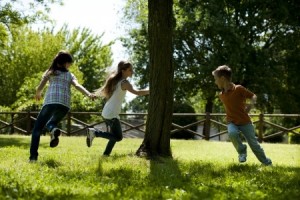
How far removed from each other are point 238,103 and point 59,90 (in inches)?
111

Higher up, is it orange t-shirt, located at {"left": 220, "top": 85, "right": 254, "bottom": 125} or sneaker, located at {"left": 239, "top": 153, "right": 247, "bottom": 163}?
orange t-shirt, located at {"left": 220, "top": 85, "right": 254, "bottom": 125}

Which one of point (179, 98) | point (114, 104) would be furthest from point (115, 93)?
point (179, 98)

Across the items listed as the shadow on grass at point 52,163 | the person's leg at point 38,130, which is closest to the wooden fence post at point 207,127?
the shadow on grass at point 52,163

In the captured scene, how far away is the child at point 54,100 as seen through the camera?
6879mm

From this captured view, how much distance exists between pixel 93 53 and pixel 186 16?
77.6 ft

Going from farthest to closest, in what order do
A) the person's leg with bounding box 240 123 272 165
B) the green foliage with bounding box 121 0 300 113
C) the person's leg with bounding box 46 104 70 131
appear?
the green foliage with bounding box 121 0 300 113 → the person's leg with bounding box 240 123 272 165 → the person's leg with bounding box 46 104 70 131

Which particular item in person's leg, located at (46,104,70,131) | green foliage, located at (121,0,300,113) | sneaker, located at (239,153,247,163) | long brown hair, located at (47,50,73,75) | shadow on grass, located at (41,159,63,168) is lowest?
shadow on grass, located at (41,159,63,168)

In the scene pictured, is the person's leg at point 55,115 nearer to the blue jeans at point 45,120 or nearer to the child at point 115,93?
the blue jeans at point 45,120

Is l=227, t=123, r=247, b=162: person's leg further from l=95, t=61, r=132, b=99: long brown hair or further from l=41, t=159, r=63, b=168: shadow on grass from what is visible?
l=41, t=159, r=63, b=168: shadow on grass

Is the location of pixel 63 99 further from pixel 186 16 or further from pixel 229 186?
pixel 186 16

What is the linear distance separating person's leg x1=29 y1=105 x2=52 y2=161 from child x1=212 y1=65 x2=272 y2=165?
2736 millimetres

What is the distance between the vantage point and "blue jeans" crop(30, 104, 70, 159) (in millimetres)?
6879

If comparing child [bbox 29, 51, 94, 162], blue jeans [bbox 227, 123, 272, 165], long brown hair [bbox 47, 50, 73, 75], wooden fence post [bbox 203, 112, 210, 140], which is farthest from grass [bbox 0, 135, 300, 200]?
wooden fence post [bbox 203, 112, 210, 140]

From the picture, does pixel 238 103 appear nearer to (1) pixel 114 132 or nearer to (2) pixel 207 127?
(1) pixel 114 132
